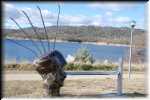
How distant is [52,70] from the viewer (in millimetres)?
6707

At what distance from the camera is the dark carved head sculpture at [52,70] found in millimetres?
6582

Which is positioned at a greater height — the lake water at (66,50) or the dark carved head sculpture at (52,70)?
the lake water at (66,50)

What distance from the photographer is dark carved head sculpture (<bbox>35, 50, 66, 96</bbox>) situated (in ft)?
21.6

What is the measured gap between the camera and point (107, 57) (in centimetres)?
947

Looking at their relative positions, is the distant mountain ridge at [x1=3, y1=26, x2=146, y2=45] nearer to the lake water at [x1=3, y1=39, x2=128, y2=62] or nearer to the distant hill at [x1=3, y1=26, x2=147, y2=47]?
the distant hill at [x1=3, y1=26, x2=147, y2=47]

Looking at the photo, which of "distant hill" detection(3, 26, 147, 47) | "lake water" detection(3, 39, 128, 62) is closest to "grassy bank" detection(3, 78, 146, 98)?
"lake water" detection(3, 39, 128, 62)

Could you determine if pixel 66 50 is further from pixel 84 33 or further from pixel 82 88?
pixel 82 88

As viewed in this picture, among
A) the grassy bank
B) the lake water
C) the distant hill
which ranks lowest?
the grassy bank

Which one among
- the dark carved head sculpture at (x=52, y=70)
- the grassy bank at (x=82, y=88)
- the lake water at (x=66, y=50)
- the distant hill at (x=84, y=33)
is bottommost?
the grassy bank at (x=82, y=88)

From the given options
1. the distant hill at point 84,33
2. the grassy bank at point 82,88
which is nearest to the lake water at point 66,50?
the distant hill at point 84,33

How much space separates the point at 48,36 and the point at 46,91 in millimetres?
1027

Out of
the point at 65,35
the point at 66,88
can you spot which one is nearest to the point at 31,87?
the point at 66,88

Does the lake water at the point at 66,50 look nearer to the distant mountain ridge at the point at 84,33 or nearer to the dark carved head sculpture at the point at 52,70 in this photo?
the distant mountain ridge at the point at 84,33

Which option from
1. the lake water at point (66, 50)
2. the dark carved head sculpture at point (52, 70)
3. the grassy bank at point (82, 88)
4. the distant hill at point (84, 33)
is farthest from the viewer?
the lake water at point (66, 50)
